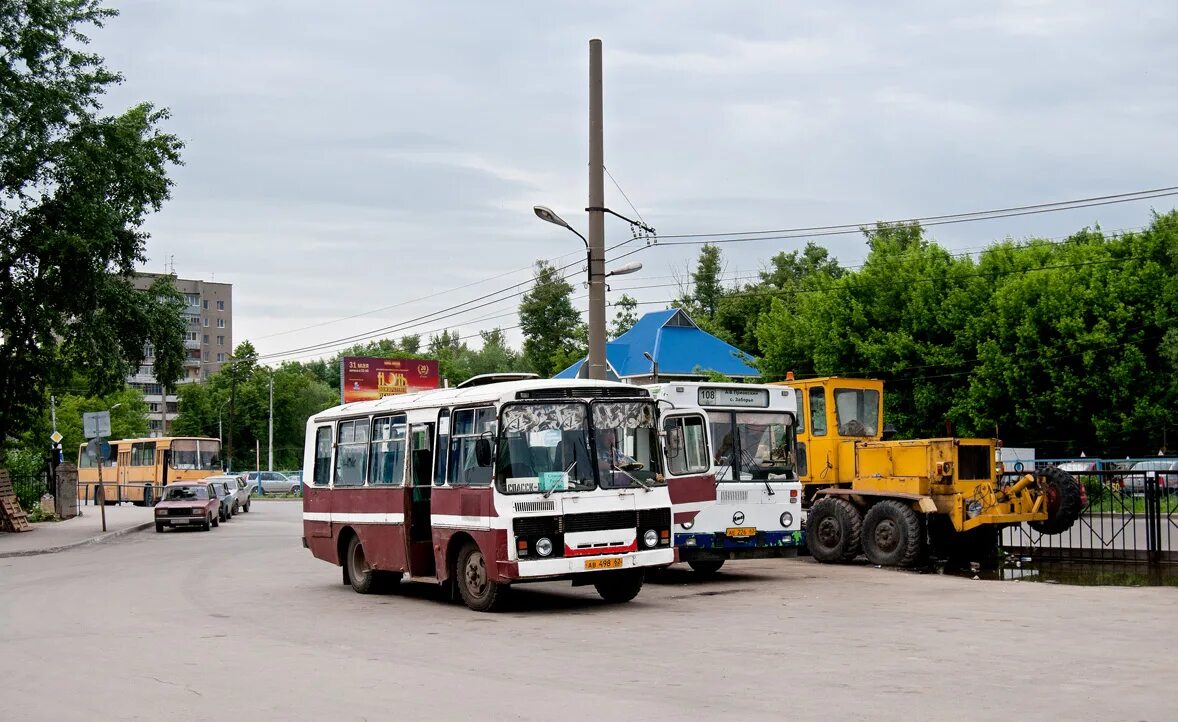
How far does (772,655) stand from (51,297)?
2987 cm

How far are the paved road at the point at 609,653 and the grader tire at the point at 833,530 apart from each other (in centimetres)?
291

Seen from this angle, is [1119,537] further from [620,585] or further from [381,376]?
[381,376]

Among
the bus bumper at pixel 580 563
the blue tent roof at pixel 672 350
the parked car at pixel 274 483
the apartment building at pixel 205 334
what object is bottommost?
the parked car at pixel 274 483

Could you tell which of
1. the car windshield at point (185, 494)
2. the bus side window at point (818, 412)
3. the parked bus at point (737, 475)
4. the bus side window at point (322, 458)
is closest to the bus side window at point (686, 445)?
the parked bus at point (737, 475)

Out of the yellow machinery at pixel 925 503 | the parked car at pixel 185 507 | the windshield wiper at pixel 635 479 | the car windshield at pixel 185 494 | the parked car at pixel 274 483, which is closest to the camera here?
the windshield wiper at pixel 635 479

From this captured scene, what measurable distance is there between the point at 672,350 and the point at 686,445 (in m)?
52.2

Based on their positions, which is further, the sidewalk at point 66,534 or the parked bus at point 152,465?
the parked bus at point 152,465

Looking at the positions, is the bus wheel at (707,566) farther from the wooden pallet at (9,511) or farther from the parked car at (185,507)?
the parked car at (185,507)

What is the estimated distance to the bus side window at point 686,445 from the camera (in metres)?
19.1

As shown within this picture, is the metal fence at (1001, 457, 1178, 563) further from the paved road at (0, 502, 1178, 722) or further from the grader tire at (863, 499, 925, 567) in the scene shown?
the paved road at (0, 502, 1178, 722)

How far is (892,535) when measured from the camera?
2189cm

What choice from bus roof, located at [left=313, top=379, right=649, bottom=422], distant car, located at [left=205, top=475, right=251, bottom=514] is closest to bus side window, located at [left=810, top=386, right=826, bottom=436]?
bus roof, located at [left=313, top=379, right=649, bottom=422]

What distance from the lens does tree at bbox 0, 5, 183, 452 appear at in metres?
34.8

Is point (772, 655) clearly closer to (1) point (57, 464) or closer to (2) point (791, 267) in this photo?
(1) point (57, 464)
